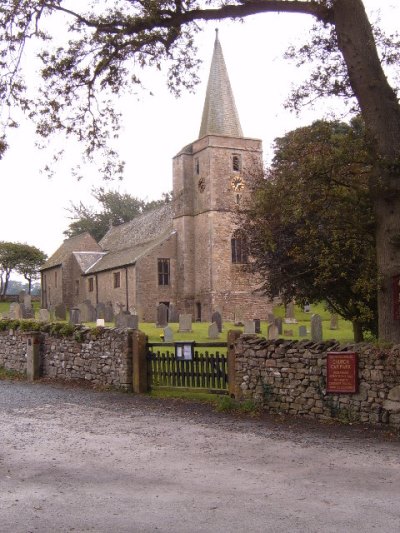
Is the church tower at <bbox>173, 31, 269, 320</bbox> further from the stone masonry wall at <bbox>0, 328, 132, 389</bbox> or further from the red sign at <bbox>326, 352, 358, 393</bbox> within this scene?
the red sign at <bbox>326, 352, 358, 393</bbox>

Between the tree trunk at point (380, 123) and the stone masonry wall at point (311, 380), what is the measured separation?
4.82 feet

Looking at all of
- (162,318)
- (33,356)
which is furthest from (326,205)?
(162,318)

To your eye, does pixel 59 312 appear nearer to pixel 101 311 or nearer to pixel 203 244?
pixel 101 311

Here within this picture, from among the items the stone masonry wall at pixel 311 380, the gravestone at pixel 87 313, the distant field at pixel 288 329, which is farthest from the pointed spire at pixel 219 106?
the stone masonry wall at pixel 311 380

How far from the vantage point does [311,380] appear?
10648 millimetres

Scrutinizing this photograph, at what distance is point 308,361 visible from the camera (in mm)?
10742

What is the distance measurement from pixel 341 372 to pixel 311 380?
0.72 metres

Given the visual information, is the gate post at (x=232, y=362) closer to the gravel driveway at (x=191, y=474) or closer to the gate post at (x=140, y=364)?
the gravel driveway at (x=191, y=474)

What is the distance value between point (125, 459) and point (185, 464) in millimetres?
821

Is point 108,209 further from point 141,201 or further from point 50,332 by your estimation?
point 50,332

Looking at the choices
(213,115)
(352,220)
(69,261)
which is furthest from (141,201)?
(352,220)

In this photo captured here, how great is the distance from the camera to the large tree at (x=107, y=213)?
258 feet

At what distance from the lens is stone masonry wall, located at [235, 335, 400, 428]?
959cm

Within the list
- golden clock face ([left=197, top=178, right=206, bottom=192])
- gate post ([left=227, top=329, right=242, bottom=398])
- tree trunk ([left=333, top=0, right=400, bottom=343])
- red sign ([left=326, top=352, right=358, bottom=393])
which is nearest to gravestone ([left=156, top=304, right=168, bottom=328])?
golden clock face ([left=197, top=178, right=206, bottom=192])
